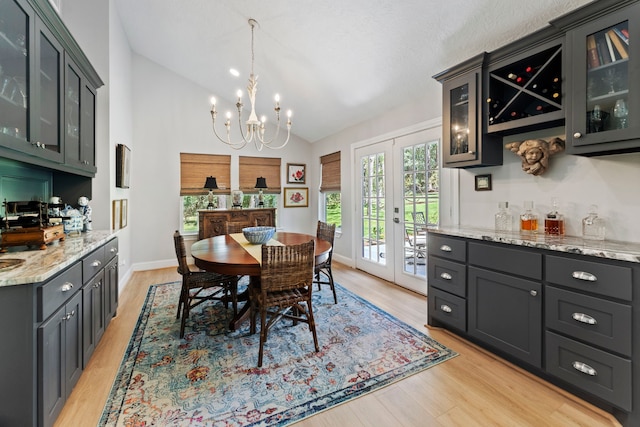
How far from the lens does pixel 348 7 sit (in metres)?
2.58

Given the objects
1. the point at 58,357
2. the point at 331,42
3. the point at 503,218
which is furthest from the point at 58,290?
the point at 503,218

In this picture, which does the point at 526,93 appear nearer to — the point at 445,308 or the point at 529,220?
the point at 529,220

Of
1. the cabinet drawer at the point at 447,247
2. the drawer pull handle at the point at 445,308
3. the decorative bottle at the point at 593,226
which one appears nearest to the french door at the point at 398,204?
the cabinet drawer at the point at 447,247

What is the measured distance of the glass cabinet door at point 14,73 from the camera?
1.48 metres

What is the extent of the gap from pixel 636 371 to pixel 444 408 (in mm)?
1004

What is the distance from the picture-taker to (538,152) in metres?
2.26

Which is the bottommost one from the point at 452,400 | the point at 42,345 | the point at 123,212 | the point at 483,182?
the point at 452,400

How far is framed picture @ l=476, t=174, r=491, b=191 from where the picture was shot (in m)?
2.78

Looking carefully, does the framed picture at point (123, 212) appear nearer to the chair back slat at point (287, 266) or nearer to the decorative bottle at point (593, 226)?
the chair back slat at point (287, 266)

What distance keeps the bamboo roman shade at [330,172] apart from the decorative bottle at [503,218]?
9.97 ft

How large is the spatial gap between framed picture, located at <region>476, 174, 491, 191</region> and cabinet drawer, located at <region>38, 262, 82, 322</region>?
339 cm

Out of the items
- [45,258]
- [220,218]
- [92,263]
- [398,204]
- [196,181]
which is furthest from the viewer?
[196,181]

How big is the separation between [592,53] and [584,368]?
1950mm

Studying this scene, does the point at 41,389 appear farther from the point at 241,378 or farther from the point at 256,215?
the point at 256,215
